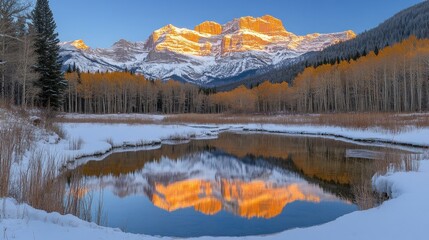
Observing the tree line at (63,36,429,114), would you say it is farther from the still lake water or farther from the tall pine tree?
the still lake water

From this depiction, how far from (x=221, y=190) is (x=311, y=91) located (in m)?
70.7

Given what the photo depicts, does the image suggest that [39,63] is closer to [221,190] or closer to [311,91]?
[221,190]

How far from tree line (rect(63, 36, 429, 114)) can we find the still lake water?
38.0 m

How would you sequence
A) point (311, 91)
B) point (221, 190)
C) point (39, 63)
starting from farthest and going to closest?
point (311, 91) → point (39, 63) → point (221, 190)

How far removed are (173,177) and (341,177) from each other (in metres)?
7.04

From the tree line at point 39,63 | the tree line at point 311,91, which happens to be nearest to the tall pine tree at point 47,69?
the tree line at point 39,63

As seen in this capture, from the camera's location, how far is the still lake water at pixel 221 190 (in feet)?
30.0

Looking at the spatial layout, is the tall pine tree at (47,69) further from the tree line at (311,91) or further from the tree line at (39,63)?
the tree line at (311,91)

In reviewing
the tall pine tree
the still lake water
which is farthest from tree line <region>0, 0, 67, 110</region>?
the still lake water

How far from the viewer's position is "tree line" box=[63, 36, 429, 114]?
2174 inches

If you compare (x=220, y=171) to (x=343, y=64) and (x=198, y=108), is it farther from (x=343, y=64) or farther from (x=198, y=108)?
(x=198, y=108)

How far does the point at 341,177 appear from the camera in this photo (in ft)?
46.5

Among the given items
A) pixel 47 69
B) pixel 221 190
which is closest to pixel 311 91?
pixel 47 69

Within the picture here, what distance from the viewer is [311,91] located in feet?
261
